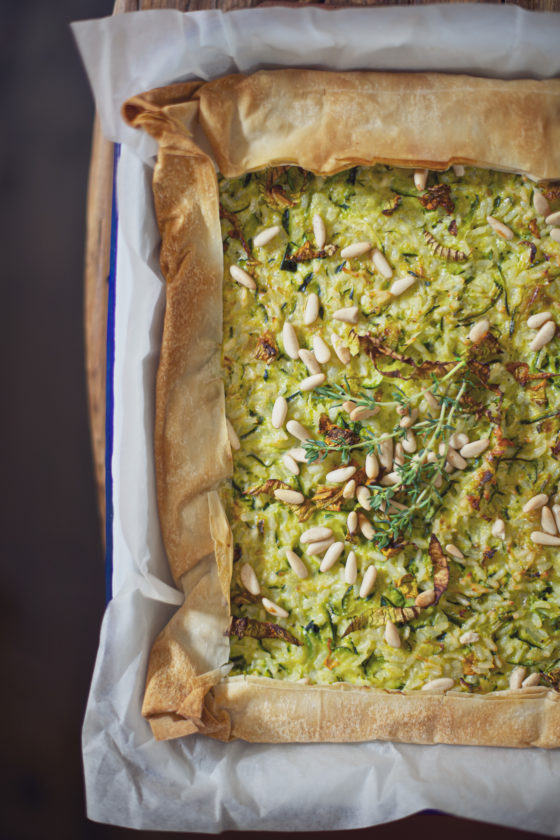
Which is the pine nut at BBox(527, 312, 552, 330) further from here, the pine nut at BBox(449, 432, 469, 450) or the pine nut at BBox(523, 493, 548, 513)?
the pine nut at BBox(523, 493, 548, 513)

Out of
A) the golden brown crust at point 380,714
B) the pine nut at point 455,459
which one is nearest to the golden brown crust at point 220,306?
the golden brown crust at point 380,714

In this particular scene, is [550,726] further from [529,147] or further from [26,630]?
[26,630]

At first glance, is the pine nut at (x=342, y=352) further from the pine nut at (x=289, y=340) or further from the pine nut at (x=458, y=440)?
the pine nut at (x=458, y=440)

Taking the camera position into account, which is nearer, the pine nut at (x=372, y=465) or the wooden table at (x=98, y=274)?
the pine nut at (x=372, y=465)

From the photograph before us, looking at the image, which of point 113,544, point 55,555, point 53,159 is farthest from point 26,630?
point 53,159

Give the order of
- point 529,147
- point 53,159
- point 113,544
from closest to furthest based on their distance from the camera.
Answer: point 529,147 → point 113,544 → point 53,159

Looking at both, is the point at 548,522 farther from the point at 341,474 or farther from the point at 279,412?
the point at 279,412

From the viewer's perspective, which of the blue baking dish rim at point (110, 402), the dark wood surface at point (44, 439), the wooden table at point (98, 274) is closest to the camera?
the blue baking dish rim at point (110, 402)
